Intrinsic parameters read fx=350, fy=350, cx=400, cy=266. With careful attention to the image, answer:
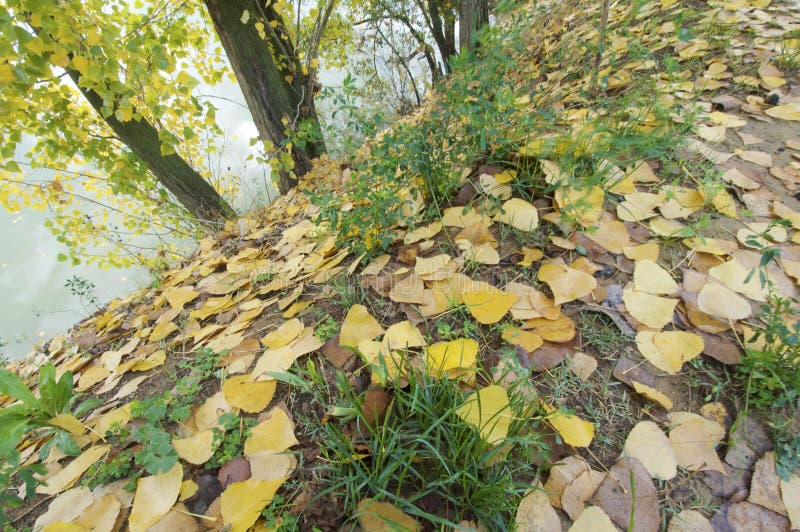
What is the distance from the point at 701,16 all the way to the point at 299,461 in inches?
113

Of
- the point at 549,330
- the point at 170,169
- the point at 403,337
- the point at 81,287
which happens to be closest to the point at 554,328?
the point at 549,330

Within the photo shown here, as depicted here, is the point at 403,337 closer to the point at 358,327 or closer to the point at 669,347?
the point at 358,327

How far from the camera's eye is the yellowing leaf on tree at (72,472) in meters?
0.83

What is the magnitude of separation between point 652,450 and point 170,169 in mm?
3432

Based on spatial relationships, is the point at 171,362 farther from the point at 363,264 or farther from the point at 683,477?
the point at 683,477

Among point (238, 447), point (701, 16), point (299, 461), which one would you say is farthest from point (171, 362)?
point (701, 16)

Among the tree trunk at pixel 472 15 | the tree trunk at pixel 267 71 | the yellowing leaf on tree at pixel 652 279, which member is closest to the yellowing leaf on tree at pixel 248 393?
the yellowing leaf on tree at pixel 652 279

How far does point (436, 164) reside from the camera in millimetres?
1287

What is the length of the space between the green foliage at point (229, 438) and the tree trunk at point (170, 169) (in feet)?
6.55

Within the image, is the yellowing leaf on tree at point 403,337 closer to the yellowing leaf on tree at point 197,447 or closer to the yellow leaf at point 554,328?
the yellow leaf at point 554,328

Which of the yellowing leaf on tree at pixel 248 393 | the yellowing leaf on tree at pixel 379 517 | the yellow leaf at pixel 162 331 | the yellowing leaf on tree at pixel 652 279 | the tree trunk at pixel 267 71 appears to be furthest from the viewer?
the tree trunk at pixel 267 71

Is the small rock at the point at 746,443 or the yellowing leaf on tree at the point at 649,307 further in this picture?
the yellowing leaf on tree at the point at 649,307

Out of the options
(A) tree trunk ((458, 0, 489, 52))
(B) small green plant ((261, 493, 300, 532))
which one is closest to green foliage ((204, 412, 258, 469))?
(B) small green plant ((261, 493, 300, 532))

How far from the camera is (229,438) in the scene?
2.67 feet
